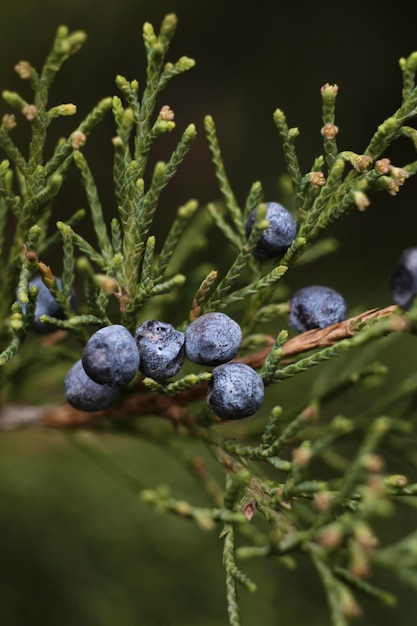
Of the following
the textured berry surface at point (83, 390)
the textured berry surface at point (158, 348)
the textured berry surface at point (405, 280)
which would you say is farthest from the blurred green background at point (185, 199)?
the textured berry surface at point (405, 280)

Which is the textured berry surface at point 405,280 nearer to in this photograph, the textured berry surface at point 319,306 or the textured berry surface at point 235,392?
the textured berry surface at point 319,306

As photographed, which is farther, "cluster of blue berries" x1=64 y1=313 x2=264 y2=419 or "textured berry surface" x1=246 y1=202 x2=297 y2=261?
"textured berry surface" x1=246 y1=202 x2=297 y2=261

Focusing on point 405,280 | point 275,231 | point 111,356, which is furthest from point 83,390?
point 405,280

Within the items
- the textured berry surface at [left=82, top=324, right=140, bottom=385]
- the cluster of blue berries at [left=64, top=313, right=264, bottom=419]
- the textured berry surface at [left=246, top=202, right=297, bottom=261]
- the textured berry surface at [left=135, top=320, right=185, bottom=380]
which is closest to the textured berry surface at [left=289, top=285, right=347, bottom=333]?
the textured berry surface at [left=246, top=202, right=297, bottom=261]

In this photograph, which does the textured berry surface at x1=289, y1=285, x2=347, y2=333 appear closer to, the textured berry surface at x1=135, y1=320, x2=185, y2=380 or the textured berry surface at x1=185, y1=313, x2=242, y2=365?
the textured berry surface at x1=185, y1=313, x2=242, y2=365

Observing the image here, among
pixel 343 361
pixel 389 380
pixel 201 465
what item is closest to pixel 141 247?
pixel 201 465

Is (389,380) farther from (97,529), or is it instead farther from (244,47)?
(244,47)
